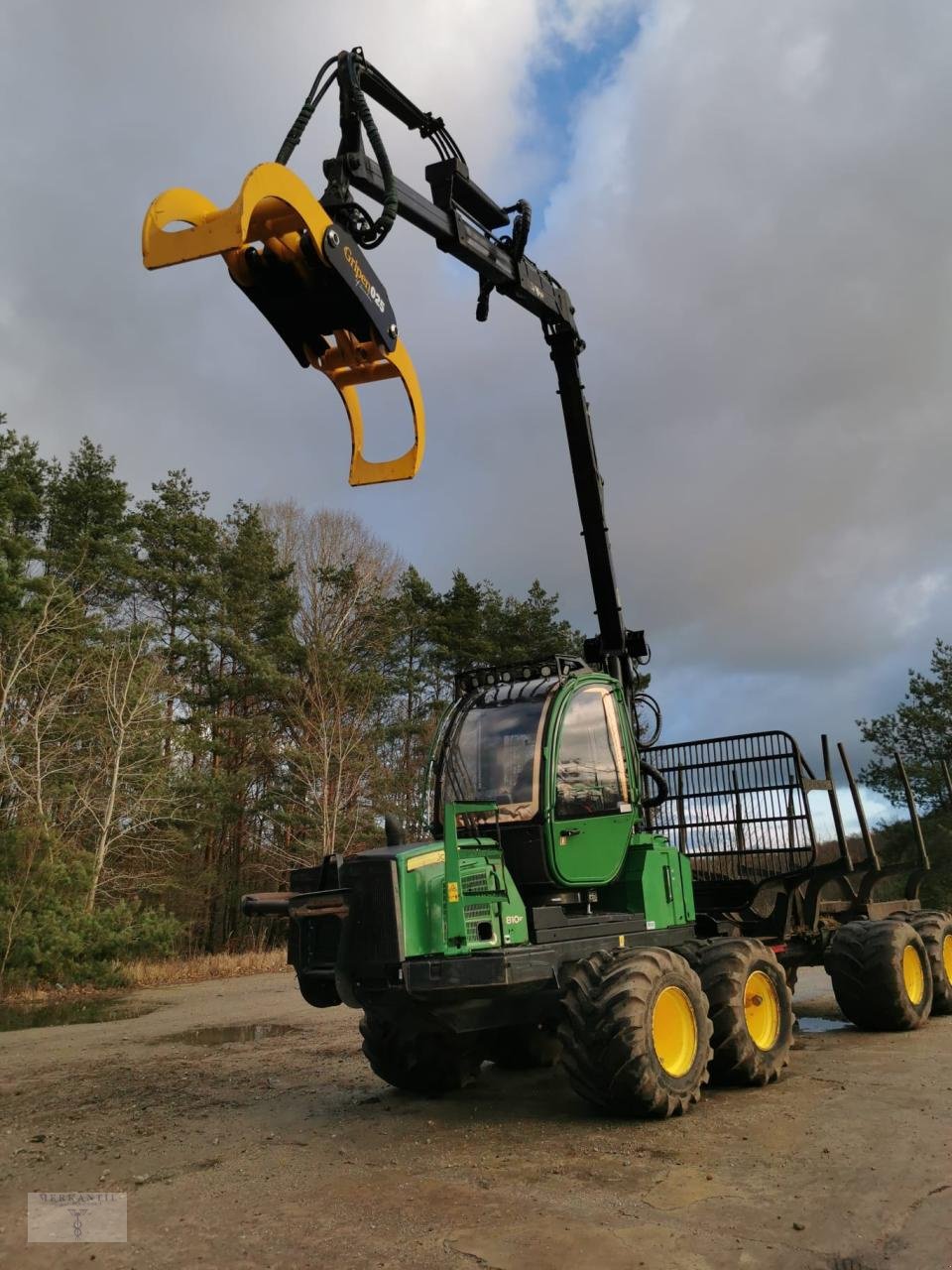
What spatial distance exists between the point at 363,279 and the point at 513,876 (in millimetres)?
4123

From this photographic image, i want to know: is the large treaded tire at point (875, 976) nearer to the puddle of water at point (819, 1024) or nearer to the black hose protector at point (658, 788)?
the puddle of water at point (819, 1024)

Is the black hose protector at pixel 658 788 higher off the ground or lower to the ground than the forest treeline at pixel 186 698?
lower

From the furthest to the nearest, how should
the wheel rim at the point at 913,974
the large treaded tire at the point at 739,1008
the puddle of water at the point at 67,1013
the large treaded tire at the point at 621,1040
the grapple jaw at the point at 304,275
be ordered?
1. the puddle of water at the point at 67,1013
2. the wheel rim at the point at 913,974
3. the large treaded tire at the point at 739,1008
4. the large treaded tire at the point at 621,1040
5. the grapple jaw at the point at 304,275

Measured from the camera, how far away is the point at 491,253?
29.6 feet

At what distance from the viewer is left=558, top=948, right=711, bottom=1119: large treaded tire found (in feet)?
19.6

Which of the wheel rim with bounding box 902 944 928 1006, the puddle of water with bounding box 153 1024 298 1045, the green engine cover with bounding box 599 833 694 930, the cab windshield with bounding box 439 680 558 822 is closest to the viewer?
the cab windshield with bounding box 439 680 558 822

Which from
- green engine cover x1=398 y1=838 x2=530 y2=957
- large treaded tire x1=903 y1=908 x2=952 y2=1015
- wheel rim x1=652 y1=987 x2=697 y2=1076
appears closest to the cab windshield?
green engine cover x1=398 y1=838 x2=530 y2=957

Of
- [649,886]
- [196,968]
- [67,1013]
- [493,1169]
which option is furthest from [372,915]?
[196,968]

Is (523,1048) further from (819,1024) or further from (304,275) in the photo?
(304,275)

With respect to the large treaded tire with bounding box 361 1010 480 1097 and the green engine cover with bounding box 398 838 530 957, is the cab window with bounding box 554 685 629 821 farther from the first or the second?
the large treaded tire with bounding box 361 1010 480 1097

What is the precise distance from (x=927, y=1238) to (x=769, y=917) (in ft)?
18.0

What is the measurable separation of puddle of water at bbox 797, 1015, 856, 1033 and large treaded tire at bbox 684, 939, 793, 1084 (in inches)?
112

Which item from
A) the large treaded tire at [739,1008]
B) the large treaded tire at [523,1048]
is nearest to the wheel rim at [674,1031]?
the large treaded tire at [739,1008]

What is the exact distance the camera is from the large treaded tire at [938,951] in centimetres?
1020
